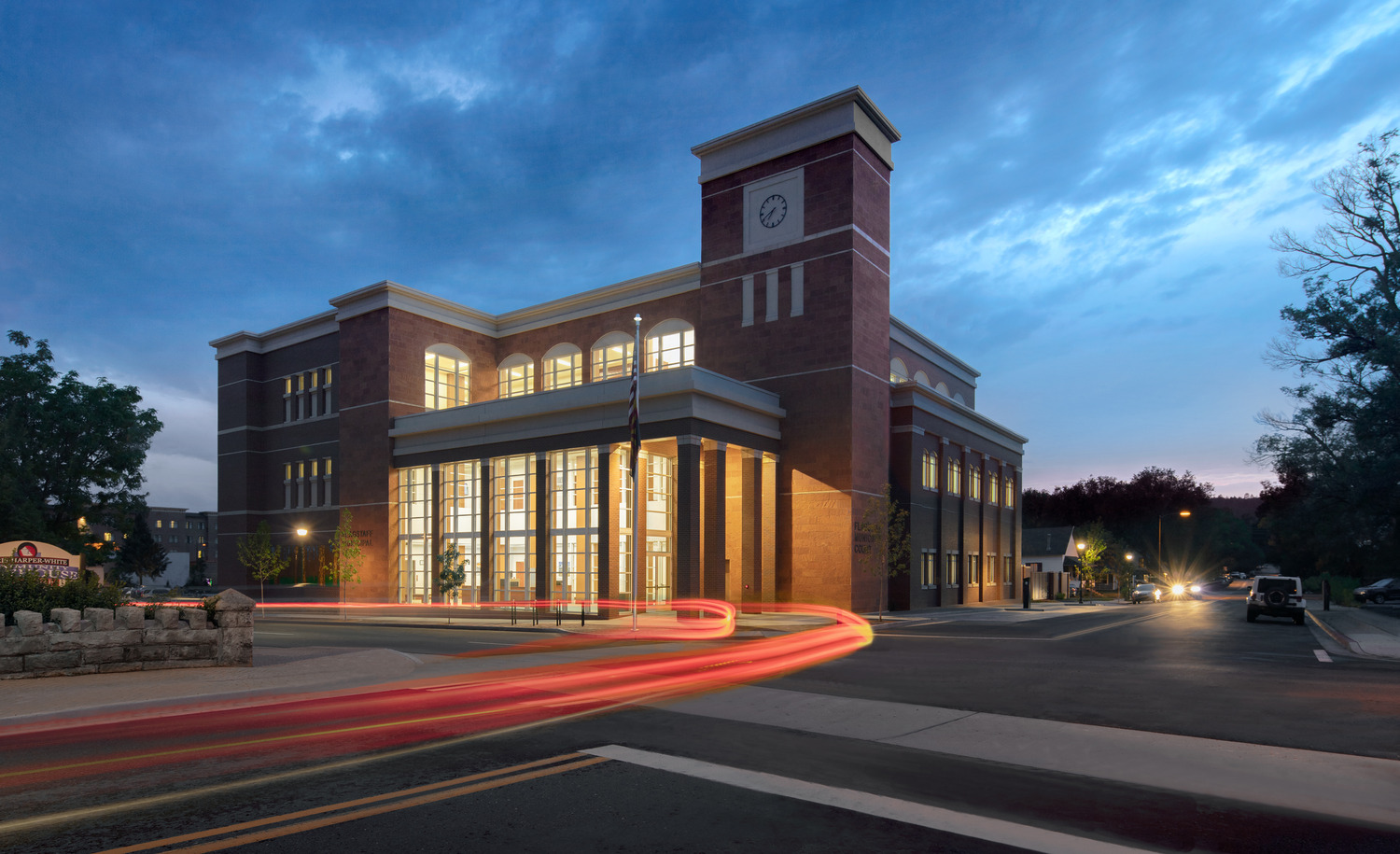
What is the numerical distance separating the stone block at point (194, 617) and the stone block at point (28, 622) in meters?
2.13

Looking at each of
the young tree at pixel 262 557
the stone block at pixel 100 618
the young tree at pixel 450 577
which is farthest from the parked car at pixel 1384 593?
the young tree at pixel 262 557

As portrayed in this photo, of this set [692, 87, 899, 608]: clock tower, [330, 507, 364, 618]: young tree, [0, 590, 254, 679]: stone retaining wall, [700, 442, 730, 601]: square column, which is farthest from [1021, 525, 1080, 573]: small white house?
[0, 590, 254, 679]: stone retaining wall

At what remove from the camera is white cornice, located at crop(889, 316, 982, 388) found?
169 feet

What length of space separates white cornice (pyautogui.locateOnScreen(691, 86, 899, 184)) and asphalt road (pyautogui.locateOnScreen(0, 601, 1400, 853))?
32.1 metres

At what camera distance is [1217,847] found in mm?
5898

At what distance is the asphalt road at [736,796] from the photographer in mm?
5984

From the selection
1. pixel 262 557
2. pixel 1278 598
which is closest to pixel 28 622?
pixel 1278 598

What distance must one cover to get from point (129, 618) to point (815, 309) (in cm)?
3054

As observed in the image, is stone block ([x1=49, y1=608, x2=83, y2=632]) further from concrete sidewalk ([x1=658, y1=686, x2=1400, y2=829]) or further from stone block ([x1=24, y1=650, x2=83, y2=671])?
concrete sidewalk ([x1=658, y1=686, x2=1400, y2=829])

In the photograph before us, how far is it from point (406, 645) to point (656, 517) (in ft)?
67.1

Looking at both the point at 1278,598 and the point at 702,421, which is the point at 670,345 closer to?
the point at 702,421

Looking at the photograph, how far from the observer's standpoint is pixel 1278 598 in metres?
31.6

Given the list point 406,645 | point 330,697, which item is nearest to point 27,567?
point 406,645

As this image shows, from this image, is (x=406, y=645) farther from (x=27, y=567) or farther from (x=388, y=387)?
(x=388, y=387)
